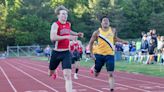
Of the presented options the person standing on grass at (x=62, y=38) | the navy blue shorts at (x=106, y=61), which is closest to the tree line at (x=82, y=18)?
the navy blue shorts at (x=106, y=61)

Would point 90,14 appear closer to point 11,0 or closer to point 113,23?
point 113,23

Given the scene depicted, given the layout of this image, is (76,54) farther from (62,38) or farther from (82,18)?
(82,18)

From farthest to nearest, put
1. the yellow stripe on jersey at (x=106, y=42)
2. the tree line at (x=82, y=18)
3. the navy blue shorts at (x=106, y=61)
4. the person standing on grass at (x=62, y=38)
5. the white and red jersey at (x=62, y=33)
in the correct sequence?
1. the tree line at (x=82, y=18)
2. the yellow stripe on jersey at (x=106, y=42)
3. the navy blue shorts at (x=106, y=61)
4. the white and red jersey at (x=62, y=33)
5. the person standing on grass at (x=62, y=38)

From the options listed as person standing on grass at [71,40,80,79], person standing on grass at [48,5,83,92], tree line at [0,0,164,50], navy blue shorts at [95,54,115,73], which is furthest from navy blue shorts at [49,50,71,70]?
tree line at [0,0,164,50]

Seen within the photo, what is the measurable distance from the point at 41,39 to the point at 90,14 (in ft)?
29.4

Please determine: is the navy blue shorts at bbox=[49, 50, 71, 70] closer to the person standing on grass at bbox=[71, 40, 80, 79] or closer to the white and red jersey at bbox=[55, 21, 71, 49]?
the white and red jersey at bbox=[55, 21, 71, 49]


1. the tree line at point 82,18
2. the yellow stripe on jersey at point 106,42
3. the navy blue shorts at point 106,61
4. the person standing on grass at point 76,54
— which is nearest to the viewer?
the navy blue shorts at point 106,61

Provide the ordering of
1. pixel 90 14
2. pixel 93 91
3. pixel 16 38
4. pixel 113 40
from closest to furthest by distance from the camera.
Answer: pixel 113 40 < pixel 93 91 < pixel 16 38 < pixel 90 14

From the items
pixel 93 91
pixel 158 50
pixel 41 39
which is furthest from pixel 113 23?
pixel 93 91

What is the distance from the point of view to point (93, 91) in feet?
39.8

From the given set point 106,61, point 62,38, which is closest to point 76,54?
point 106,61

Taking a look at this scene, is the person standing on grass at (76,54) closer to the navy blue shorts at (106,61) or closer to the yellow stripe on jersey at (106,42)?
the navy blue shorts at (106,61)

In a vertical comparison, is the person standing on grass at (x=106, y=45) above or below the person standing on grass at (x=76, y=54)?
above

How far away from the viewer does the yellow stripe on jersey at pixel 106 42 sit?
10.9 metres
